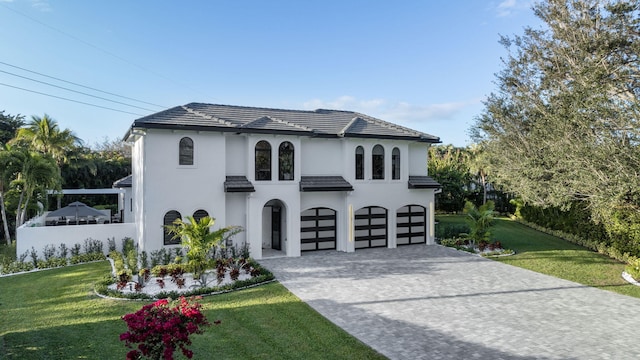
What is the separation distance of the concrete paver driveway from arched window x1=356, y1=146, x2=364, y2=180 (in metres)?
5.15

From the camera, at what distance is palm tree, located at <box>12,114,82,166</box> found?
29.9 meters

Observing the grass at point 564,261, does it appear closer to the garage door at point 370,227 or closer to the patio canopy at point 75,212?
the garage door at point 370,227

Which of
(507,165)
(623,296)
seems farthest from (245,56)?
(623,296)

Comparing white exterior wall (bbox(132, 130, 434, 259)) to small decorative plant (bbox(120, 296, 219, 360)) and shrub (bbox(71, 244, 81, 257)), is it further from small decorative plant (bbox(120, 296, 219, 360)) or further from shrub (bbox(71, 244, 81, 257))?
small decorative plant (bbox(120, 296, 219, 360))

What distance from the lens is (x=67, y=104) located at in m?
34.0

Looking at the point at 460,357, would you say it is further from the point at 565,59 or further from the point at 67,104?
the point at 67,104

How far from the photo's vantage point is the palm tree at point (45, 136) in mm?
29908

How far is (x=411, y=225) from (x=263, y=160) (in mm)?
9976

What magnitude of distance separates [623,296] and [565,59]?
1180 centimetres

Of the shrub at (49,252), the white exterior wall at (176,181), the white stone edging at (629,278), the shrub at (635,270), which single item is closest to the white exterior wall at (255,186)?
the white exterior wall at (176,181)

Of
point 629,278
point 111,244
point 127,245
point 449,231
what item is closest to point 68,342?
point 127,245

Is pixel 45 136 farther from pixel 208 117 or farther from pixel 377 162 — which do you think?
pixel 377 162

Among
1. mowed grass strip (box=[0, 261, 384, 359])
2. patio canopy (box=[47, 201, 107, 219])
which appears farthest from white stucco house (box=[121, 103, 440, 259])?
mowed grass strip (box=[0, 261, 384, 359])

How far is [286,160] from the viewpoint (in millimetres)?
19281
